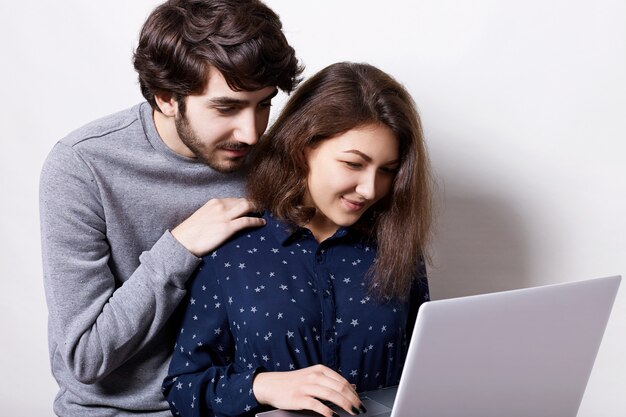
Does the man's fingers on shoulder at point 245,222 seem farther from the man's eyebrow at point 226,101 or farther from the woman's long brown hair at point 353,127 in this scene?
the man's eyebrow at point 226,101

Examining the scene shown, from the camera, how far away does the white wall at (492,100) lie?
2.14 metres

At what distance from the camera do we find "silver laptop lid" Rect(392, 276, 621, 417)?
1.19m

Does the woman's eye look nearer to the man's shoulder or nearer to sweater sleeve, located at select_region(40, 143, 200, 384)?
sweater sleeve, located at select_region(40, 143, 200, 384)

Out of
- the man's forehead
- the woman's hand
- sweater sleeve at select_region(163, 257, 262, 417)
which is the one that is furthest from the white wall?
the woman's hand

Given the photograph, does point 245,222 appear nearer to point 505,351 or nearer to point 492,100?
point 505,351

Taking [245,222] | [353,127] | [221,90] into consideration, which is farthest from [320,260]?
[221,90]

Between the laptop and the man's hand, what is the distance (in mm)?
391

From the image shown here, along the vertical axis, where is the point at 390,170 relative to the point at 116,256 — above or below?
above

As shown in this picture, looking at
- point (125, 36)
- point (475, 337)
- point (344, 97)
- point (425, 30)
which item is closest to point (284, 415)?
point (475, 337)

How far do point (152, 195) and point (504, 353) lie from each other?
80cm

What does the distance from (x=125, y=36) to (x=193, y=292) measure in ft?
3.21

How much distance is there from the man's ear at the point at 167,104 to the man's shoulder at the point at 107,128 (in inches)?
2.9

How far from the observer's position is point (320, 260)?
65.7 inches

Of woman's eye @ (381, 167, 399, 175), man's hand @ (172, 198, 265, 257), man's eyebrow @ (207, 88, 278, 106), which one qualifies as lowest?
man's hand @ (172, 198, 265, 257)
